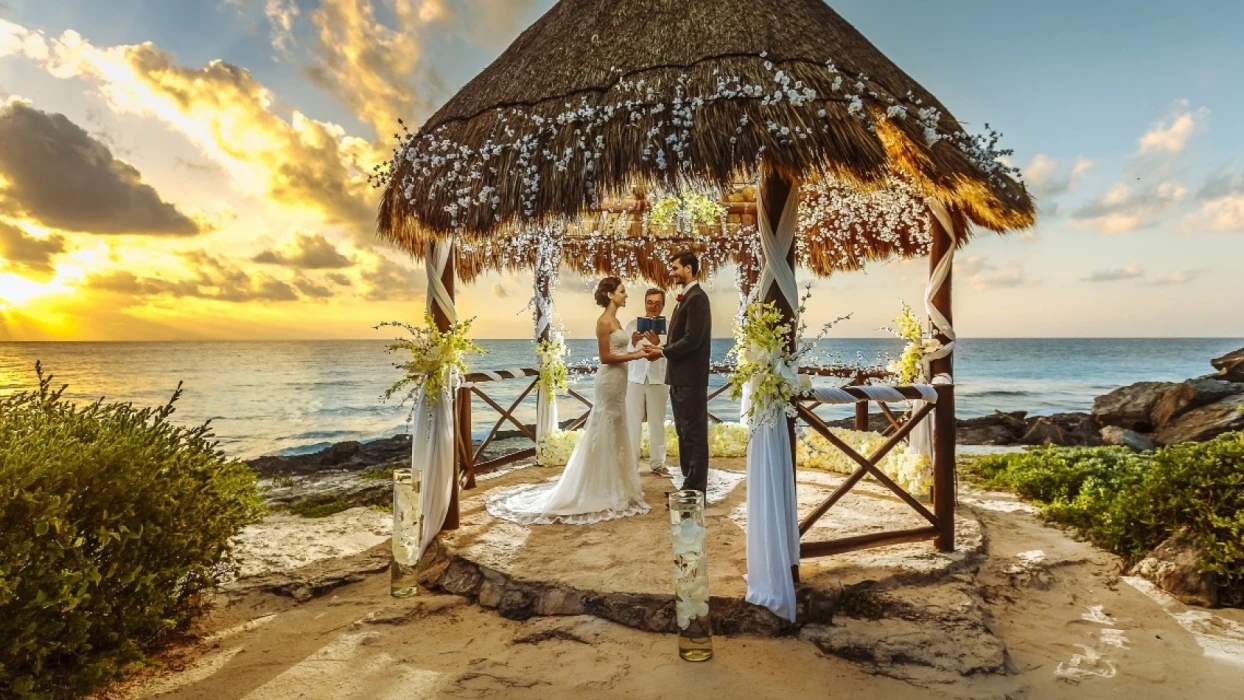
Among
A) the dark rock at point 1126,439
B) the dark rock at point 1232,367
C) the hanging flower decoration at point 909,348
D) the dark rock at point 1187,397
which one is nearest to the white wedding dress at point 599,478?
the hanging flower decoration at point 909,348

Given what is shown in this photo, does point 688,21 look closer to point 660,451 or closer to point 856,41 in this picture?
point 856,41

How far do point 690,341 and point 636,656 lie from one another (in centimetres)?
244

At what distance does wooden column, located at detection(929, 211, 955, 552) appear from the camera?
449 cm

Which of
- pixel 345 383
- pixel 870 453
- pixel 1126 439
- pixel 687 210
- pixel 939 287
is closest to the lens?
pixel 939 287

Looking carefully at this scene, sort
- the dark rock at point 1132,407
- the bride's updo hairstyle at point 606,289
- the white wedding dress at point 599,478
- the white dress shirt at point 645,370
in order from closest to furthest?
1. the white wedding dress at point 599,478
2. the bride's updo hairstyle at point 606,289
3. the white dress shirt at point 645,370
4. the dark rock at point 1132,407

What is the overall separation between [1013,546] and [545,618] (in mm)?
3485

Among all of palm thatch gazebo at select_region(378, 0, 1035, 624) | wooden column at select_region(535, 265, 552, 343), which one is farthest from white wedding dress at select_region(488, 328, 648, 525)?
wooden column at select_region(535, 265, 552, 343)

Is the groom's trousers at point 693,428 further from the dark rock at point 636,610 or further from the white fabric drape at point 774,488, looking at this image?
the dark rock at point 636,610

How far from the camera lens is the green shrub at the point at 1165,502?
3.94 metres

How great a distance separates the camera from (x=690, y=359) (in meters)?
5.16

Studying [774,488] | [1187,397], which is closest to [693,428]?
[774,488]

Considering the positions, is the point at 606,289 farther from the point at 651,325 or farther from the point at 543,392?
the point at 543,392

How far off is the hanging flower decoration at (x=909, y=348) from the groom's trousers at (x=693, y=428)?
1.97 meters

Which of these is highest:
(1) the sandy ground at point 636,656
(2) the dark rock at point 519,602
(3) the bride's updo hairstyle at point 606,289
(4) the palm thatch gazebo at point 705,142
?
(4) the palm thatch gazebo at point 705,142
